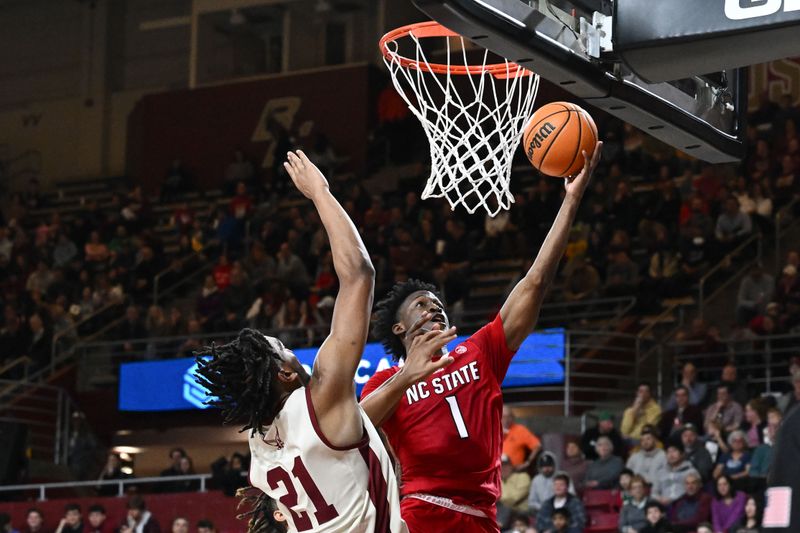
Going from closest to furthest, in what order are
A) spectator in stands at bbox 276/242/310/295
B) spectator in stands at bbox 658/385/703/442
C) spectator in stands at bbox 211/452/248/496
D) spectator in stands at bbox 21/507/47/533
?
Result: spectator in stands at bbox 658/385/703/442 → spectator in stands at bbox 211/452/248/496 → spectator in stands at bbox 21/507/47/533 → spectator in stands at bbox 276/242/310/295

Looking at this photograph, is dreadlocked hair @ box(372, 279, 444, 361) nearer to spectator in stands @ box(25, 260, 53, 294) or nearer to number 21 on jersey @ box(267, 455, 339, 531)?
number 21 on jersey @ box(267, 455, 339, 531)

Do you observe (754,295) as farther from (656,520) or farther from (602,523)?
(656,520)

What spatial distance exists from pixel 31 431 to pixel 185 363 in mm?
2847

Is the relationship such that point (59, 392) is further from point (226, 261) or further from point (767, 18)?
point (767, 18)

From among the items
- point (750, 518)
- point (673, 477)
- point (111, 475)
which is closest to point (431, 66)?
point (750, 518)

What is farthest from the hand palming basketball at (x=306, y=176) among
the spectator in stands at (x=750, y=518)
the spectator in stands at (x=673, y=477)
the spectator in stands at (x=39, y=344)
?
the spectator in stands at (x=39, y=344)

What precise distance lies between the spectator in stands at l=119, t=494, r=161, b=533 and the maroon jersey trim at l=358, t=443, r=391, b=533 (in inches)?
376

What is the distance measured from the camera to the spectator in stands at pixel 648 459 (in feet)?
38.4

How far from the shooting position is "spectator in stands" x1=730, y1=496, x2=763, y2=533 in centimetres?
1017

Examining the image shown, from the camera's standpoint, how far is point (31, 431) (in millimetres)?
18391

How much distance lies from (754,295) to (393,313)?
9.55 m

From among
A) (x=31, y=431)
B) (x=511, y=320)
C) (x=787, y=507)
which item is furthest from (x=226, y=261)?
(x=787, y=507)

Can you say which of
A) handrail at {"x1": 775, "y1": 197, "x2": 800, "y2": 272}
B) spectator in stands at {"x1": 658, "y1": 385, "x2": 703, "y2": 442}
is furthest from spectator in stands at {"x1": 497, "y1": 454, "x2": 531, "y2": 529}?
handrail at {"x1": 775, "y1": 197, "x2": 800, "y2": 272}

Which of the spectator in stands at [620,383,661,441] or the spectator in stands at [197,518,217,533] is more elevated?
the spectator in stands at [620,383,661,441]
